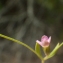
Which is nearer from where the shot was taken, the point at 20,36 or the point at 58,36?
the point at 20,36

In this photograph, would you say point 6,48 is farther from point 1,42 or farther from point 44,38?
point 44,38

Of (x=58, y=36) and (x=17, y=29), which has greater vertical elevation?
(x=17, y=29)

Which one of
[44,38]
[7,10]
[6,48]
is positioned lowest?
[44,38]

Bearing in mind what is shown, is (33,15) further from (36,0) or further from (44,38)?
(44,38)

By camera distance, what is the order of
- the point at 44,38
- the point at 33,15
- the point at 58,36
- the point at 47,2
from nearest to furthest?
the point at 44,38 < the point at 47,2 < the point at 33,15 < the point at 58,36

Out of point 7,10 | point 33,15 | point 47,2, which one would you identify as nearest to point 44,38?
point 47,2

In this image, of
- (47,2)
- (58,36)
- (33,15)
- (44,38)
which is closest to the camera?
(44,38)

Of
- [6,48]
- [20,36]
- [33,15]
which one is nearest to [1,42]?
[6,48]
